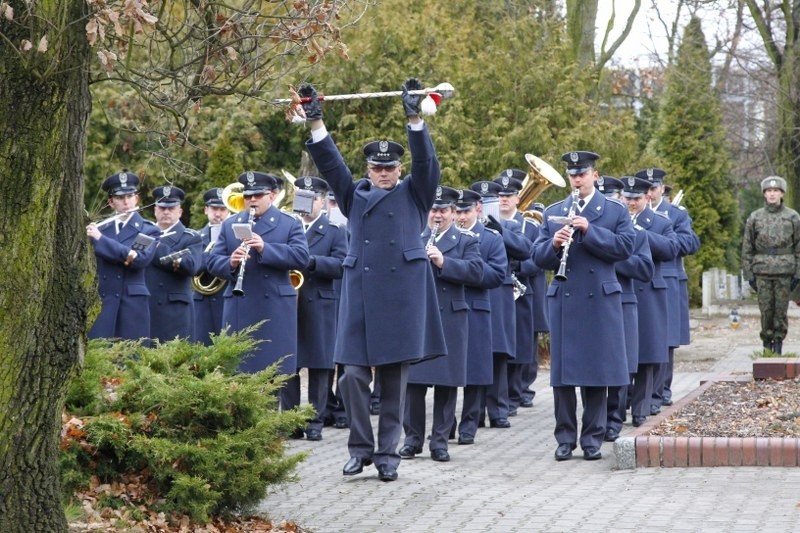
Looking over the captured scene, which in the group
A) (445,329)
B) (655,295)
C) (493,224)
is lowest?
(445,329)

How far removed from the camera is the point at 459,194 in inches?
450

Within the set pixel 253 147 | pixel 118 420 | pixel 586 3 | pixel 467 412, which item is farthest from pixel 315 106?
pixel 586 3

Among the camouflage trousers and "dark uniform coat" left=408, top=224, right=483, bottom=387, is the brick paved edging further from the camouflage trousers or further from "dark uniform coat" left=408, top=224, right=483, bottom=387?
the camouflage trousers

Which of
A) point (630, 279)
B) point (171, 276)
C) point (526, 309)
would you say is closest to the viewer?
point (630, 279)

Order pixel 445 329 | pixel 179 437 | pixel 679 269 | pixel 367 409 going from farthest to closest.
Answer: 1. pixel 679 269
2. pixel 445 329
3. pixel 367 409
4. pixel 179 437

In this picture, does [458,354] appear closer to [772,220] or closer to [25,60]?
[25,60]

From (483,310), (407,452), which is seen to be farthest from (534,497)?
(483,310)

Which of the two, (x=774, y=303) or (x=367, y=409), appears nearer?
(x=367, y=409)

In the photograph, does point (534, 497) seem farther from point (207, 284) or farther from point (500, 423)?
point (207, 284)

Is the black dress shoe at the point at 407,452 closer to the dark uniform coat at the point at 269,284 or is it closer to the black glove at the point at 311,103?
the dark uniform coat at the point at 269,284

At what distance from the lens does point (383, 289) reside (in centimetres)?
893

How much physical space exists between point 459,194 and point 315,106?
3.09m

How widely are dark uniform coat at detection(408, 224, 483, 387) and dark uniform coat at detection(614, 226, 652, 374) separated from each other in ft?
3.86

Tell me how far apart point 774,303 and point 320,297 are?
261 inches
